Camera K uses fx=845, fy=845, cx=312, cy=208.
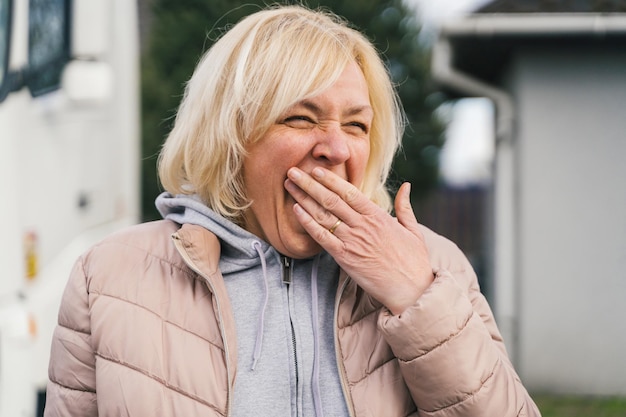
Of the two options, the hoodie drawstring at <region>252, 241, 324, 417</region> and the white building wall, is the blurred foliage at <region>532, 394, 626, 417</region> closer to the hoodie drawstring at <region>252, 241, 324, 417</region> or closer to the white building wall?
the white building wall

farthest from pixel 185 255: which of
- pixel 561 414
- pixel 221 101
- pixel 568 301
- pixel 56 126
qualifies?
pixel 568 301

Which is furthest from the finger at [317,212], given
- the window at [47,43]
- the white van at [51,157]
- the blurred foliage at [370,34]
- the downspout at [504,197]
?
the blurred foliage at [370,34]

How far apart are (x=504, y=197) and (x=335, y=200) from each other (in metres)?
5.09

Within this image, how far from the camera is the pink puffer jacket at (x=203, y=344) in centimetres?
163

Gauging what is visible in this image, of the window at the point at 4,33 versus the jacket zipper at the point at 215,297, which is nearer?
the jacket zipper at the point at 215,297

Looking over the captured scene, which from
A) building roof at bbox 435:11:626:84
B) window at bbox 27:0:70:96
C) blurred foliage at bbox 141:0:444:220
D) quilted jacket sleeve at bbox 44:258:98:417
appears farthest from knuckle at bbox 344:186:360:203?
blurred foliage at bbox 141:0:444:220

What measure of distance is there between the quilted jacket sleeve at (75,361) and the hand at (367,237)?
50 cm

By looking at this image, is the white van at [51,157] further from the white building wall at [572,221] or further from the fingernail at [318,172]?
the white building wall at [572,221]

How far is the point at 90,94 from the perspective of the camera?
3.39 metres

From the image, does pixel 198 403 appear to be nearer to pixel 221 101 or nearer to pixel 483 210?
pixel 221 101

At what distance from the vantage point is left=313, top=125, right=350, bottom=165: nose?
176 centimetres

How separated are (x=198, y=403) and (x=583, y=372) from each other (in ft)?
16.8

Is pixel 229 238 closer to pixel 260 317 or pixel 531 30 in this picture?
pixel 260 317

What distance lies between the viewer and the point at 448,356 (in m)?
1.63
